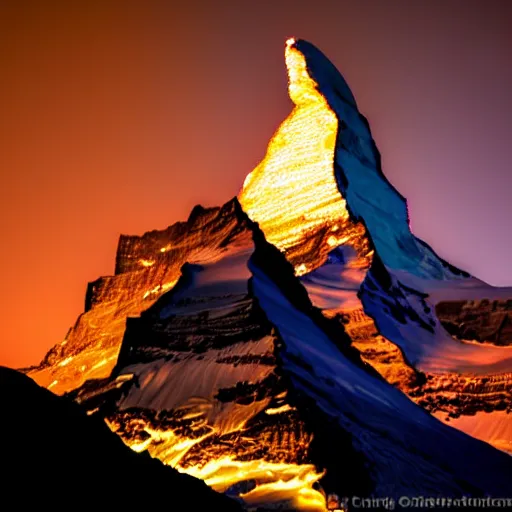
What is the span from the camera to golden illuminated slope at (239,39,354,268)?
342 ft

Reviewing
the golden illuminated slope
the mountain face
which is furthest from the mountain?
the golden illuminated slope

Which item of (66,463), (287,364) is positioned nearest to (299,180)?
(287,364)

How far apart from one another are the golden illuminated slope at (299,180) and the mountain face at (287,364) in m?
0.33

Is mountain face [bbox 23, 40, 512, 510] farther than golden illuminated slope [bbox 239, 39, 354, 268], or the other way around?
golden illuminated slope [bbox 239, 39, 354, 268]

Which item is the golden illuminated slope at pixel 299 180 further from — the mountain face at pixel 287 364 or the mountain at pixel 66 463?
the mountain at pixel 66 463

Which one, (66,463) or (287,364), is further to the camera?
(287,364)

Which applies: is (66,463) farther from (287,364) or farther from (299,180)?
(299,180)

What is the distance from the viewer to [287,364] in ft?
131

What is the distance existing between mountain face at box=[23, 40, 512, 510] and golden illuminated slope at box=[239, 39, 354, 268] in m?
0.33

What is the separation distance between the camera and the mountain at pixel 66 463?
47.1 ft

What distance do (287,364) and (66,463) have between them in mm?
25114

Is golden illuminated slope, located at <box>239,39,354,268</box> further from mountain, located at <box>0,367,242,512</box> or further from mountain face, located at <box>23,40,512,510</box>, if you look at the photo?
mountain, located at <box>0,367,242,512</box>

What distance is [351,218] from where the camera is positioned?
104 metres

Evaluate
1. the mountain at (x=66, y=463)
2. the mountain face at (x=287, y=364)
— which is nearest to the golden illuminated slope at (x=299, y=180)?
the mountain face at (x=287, y=364)
